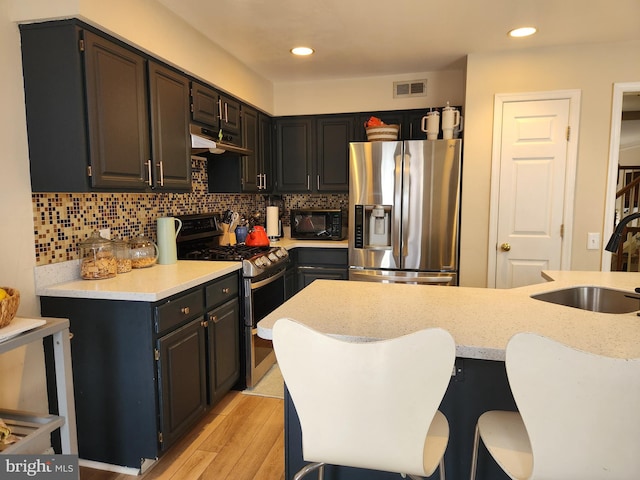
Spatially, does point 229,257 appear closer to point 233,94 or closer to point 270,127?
point 233,94

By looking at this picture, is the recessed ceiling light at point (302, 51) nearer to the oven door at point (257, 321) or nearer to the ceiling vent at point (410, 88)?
the ceiling vent at point (410, 88)

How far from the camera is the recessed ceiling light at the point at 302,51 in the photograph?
3064 mm

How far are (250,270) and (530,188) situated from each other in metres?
2.20

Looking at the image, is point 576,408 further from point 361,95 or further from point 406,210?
point 361,95

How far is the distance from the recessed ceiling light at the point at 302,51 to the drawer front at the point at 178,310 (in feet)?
6.45

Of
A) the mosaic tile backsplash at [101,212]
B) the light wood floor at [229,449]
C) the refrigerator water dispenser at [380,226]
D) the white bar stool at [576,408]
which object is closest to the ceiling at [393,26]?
the mosaic tile backsplash at [101,212]

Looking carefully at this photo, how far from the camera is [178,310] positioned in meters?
2.05

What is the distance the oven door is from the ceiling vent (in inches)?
80.6

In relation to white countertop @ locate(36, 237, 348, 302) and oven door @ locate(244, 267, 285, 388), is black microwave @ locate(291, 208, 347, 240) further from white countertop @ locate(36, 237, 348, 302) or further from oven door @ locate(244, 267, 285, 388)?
white countertop @ locate(36, 237, 348, 302)

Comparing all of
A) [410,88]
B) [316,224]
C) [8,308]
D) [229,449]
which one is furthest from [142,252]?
[410,88]

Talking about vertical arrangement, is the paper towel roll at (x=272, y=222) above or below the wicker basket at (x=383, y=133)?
below

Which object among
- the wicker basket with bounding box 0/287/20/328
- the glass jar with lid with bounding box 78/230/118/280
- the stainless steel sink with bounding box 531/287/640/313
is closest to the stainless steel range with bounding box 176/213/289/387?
the glass jar with lid with bounding box 78/230/118/280

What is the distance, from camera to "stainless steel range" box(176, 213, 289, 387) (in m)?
2.75

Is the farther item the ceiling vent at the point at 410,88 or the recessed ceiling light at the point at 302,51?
the ceiling vent at the point at 410,88
